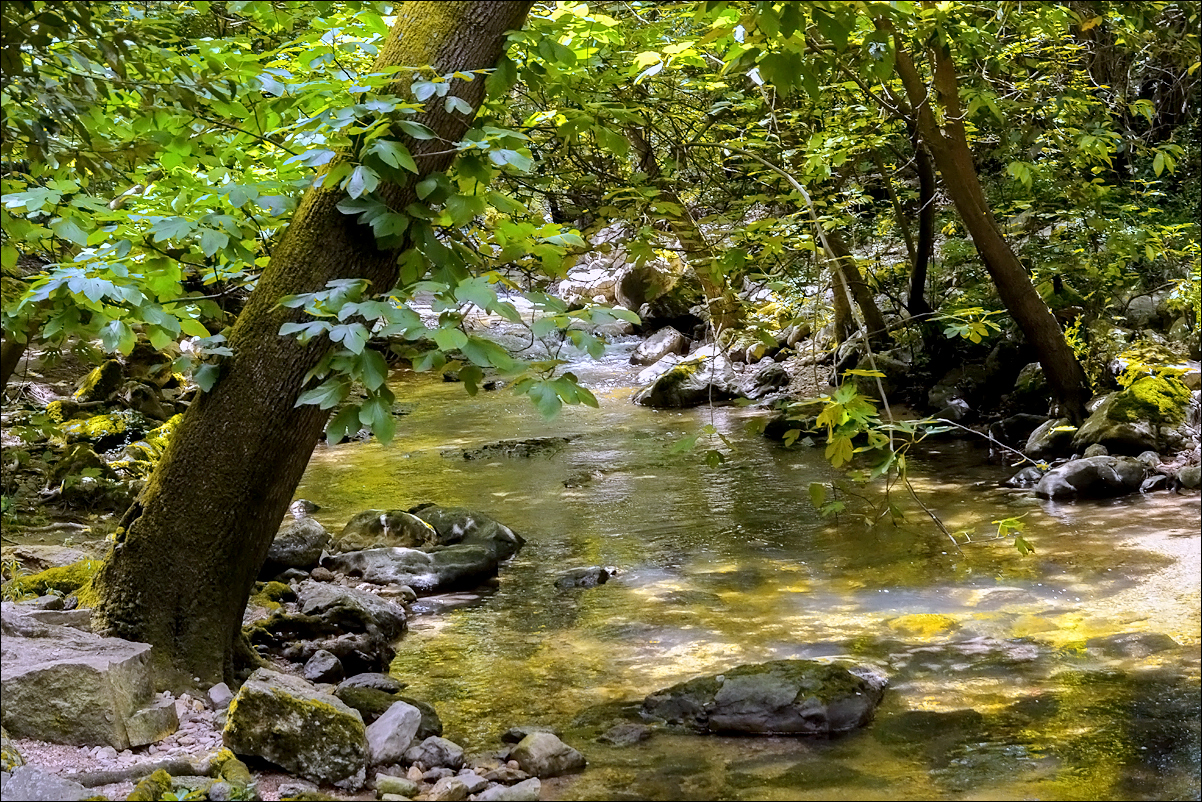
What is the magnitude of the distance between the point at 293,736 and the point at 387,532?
154 inches

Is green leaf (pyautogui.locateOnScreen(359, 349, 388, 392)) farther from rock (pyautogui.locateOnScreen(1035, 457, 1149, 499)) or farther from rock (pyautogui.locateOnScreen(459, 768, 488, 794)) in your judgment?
rock (pyautogui.locateOnScreen(1035, 457, 1149, 499))

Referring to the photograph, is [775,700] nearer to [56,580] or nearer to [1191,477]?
[56,580]

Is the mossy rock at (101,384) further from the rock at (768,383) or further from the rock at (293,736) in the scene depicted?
the rock at (293,736)

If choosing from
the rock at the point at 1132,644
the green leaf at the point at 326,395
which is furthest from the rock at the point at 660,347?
the green leaf at the point at 326,395

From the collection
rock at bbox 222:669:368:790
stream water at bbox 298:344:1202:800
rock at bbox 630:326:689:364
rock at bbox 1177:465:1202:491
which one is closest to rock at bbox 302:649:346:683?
stream water at bbox 298:344:1202:800

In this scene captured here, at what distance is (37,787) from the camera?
251 cm

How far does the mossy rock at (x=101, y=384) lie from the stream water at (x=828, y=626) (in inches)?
95.7

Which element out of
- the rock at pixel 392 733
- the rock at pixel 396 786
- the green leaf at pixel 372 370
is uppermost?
the green leaf at pixel 372 370

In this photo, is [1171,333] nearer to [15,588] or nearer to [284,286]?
[284,286]

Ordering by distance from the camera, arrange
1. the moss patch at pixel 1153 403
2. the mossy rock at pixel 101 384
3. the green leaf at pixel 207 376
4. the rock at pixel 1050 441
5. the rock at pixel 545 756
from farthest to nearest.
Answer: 1. the mossy rock at pixel 101 384
2. the rock at pixel 1050 441
3. the moss patch at pixel 1153 403
4. the rock at pixel 545 756
5. the green leaf at pixel 207 376

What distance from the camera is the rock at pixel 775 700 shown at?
388cm

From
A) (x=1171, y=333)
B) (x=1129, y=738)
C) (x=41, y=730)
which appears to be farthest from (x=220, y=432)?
(x=1171, y=333)

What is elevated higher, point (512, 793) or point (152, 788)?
point (152, 788)

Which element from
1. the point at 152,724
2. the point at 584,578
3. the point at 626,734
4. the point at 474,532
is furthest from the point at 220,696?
the point at 474,532
